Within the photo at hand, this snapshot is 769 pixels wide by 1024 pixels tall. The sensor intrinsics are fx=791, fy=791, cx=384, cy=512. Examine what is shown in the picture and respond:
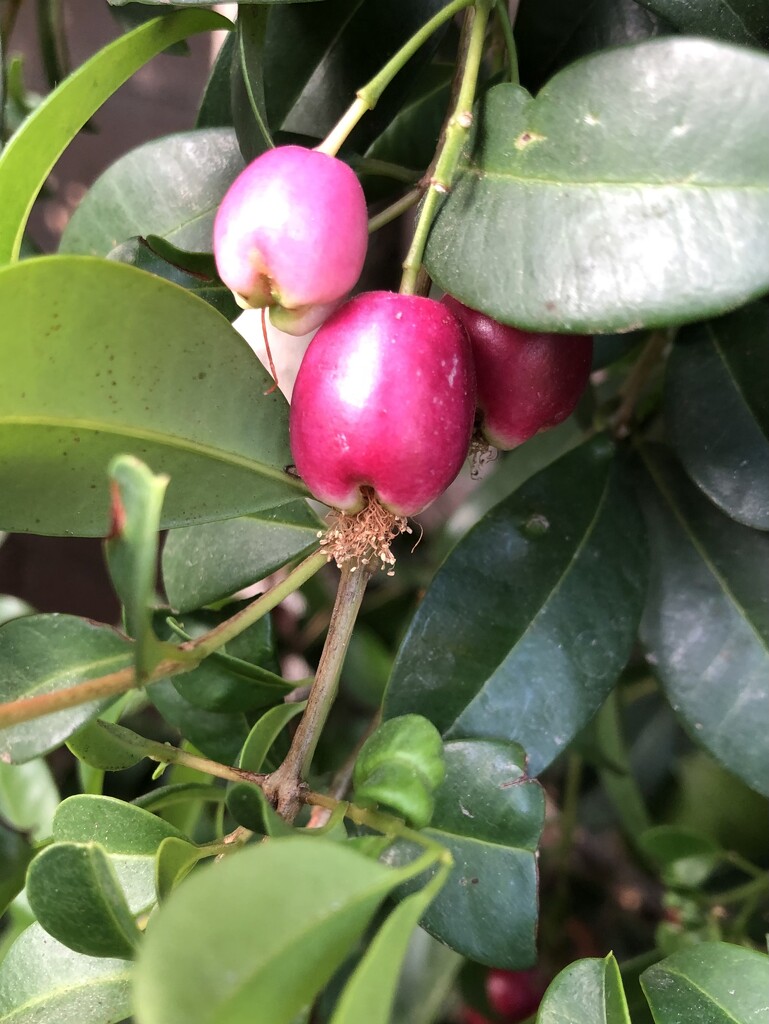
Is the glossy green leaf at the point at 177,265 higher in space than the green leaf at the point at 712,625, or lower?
higher

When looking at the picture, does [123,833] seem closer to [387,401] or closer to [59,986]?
[59,986]

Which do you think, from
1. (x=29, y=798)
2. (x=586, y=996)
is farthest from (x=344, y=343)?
(x=29, y=798)

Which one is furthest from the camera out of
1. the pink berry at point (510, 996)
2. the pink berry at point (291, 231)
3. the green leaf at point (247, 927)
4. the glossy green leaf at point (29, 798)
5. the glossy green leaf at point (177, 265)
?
the pink berry at point (510, 996)

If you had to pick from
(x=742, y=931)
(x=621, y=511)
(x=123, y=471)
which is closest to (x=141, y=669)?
(x=123, y=471)

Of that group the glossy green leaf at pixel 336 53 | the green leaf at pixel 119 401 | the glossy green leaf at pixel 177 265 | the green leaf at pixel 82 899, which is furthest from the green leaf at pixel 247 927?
the glossy green leaf at pixel 336 53

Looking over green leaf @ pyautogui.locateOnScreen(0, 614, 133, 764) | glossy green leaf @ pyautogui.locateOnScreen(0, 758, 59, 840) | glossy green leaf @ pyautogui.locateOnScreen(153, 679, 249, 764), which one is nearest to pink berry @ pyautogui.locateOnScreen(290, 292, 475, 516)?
green leaf @ pyautogui.locateOnScreen(0, 614, 133, 764)

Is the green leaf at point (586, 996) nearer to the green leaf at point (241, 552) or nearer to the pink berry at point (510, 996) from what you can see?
the green leaf at point (241, 552)
